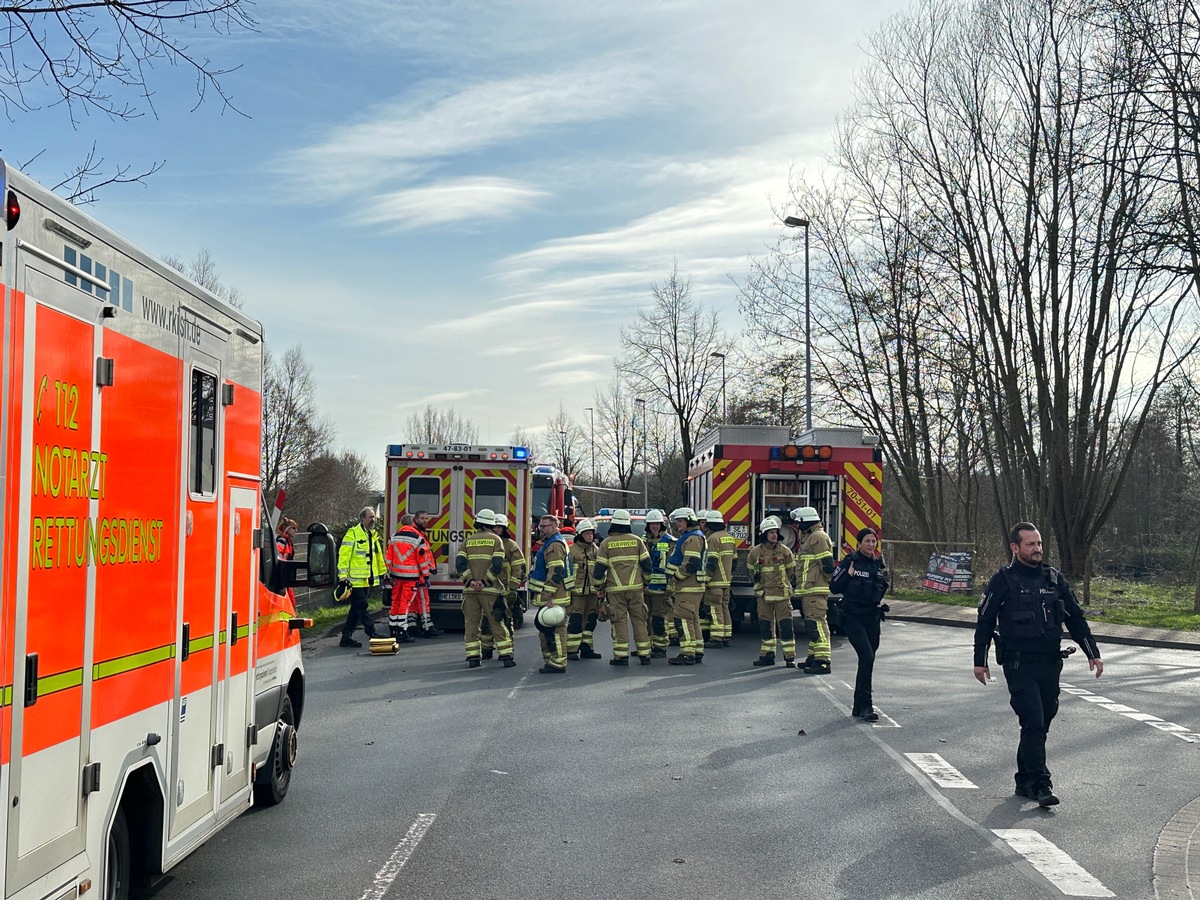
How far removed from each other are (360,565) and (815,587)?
254 inches

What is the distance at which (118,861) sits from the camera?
4.80m

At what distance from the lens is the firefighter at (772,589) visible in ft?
50.5

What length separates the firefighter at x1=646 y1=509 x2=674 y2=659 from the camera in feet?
54.5

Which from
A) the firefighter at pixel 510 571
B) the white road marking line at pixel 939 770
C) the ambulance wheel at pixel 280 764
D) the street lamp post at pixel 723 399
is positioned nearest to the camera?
the ambulance wheel at pixel 280 764

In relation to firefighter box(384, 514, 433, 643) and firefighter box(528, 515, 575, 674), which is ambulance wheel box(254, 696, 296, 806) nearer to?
firefighter box(528, 515, 575, 674)

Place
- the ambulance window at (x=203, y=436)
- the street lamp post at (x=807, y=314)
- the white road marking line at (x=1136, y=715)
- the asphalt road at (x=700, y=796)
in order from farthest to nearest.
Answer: the street lamp post at (x=807, y=314), the white road marking line at (x=1136, y=715), the asphalt road at (x=700, y=796), the ambulance window at (x=203, y=436)

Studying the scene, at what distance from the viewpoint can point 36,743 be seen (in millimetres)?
3855

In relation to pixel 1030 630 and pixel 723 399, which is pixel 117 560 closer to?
pixel 1030 630

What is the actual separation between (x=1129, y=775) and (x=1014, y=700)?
1441 mm

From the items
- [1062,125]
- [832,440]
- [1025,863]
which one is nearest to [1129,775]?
[1025,863]

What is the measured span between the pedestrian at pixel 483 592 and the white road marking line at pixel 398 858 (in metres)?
7.47

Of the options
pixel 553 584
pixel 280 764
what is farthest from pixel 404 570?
pixel 280 764

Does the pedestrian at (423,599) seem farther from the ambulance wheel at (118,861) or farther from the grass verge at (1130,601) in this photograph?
the ambulance wheel at (118,861)

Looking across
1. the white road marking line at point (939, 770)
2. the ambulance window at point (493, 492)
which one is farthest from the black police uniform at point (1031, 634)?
the ambulance window at point (493, 492)
